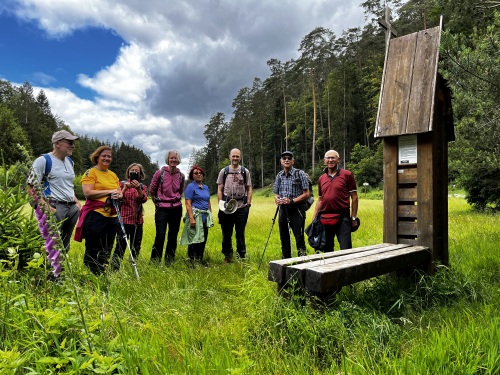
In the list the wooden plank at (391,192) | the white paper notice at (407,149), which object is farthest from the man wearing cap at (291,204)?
the white paper notice at (407,149)

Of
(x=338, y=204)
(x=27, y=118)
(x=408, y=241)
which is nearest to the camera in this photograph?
(x=408, y=241)

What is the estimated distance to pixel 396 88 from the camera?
4.53 metres

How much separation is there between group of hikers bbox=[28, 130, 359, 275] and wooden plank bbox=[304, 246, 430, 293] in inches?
51.0

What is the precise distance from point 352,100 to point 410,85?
36971 mm

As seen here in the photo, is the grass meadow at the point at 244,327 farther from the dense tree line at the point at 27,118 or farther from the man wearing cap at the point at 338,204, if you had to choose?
the dense tree line at the point at 27,118

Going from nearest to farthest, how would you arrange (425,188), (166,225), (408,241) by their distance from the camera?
(425,188)
(408,241)
(166,225)

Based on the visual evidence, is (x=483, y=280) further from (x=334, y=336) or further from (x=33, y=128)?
(x=33, y=128)

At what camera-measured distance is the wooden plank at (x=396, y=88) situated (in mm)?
4363

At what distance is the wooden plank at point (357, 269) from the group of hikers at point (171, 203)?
1297 mm

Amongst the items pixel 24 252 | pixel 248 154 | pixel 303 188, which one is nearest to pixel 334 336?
pixel 24 252

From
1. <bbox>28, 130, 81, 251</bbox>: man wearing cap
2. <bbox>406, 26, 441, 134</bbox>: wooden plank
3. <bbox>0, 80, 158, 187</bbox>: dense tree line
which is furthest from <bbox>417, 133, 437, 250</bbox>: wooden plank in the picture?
<bbox>0, 80, 158, 187</bbox>: dense tree line

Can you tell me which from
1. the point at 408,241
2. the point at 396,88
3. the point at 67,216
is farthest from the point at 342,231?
the point at 67,216

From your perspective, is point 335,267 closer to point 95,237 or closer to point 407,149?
point 407,149

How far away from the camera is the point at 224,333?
2.67m
